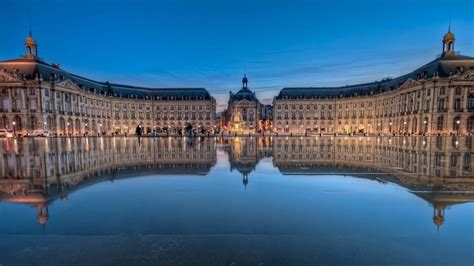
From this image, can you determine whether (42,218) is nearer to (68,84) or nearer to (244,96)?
(68,84)

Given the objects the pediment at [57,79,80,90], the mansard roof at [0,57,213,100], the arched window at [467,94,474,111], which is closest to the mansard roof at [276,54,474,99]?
the arched window at [467,94,474,111]

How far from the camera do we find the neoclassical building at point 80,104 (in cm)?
6109

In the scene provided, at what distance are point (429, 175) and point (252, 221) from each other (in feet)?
24.8

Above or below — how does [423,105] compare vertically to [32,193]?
above

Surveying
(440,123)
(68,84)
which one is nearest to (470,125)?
(440,123)

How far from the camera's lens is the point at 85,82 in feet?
274

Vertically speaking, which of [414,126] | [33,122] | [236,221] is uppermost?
[33,122]

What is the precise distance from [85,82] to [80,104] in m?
11.7

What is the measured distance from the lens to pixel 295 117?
351ft

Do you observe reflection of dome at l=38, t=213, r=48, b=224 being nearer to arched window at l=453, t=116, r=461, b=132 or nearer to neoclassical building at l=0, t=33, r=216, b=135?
neoclassical building at l=0, t=33, r=216, b=135

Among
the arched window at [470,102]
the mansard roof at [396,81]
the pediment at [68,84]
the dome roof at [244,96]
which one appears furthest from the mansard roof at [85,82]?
the arched window at [470,102]

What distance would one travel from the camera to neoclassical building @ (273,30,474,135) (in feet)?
191

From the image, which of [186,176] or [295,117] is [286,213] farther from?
[295,117]

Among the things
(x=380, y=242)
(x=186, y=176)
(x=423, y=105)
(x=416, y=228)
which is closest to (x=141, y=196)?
(x=186, y=176)
